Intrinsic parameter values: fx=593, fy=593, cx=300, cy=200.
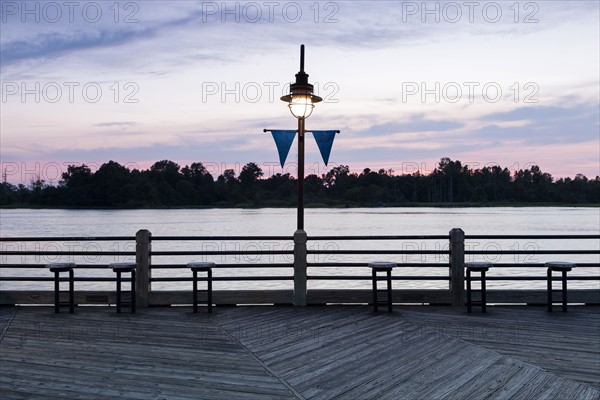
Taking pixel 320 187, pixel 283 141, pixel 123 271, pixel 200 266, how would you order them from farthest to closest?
pixel 320 187 → pixel 283 141 → pixel 123 271 → pixel 200 266

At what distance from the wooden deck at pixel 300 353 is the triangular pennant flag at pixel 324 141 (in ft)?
8.35

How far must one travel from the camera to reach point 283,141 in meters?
9.87

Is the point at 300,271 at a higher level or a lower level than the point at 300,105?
lower

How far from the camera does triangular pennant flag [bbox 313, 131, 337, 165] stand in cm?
991

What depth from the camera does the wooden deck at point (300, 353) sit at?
16.9ft

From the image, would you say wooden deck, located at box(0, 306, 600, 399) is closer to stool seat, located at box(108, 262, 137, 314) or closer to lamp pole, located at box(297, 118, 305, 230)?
→ stool seat, located at box(108, 262, 137, 314)

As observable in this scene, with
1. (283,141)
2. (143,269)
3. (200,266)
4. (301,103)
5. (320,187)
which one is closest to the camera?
(200,266)

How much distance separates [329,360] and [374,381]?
0.82m

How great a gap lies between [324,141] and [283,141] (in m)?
0.69

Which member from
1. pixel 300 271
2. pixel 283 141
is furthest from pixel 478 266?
pixel 283 141

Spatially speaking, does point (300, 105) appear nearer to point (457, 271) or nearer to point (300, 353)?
point (457, 271)

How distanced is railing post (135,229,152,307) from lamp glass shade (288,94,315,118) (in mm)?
3015

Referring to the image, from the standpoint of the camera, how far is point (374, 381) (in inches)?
213

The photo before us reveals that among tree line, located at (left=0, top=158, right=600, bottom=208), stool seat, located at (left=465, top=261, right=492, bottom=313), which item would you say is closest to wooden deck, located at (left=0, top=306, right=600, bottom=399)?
stool seat, located at (left=465, top=261, right=492, bottom=313)
